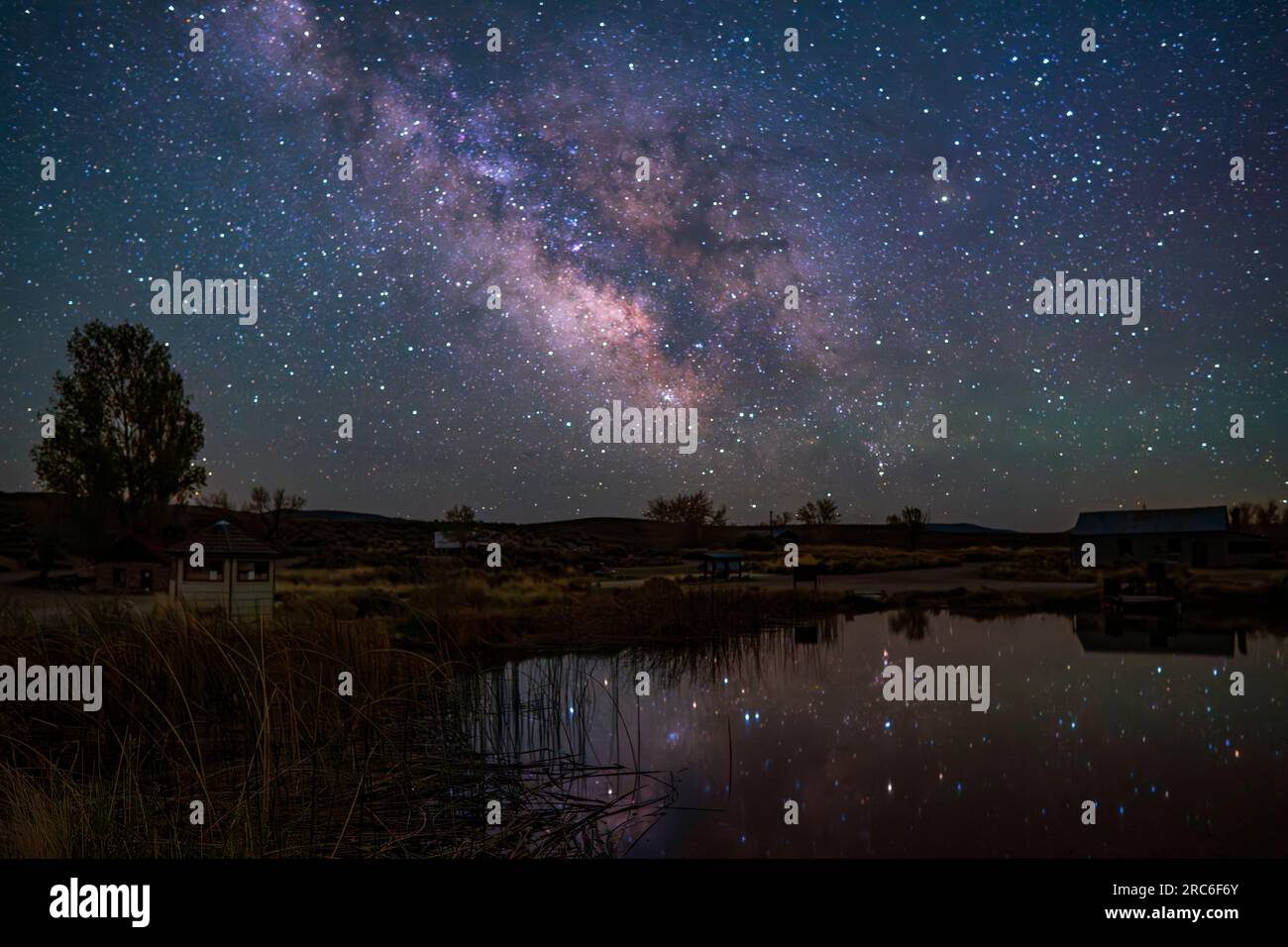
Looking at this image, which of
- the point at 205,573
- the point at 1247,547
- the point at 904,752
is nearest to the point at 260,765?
the point at 904,752

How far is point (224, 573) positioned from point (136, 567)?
7924mm

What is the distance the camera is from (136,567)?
2123 cm

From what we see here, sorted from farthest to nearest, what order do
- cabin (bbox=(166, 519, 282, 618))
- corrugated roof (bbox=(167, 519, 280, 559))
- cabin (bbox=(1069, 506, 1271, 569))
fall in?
cabin (bbox=(1069, 506, 1271, 569)) → corrugated roof (bbox=(167, 519, 280, 559)) → cabin (bbox=(166, 519, 282, 618))

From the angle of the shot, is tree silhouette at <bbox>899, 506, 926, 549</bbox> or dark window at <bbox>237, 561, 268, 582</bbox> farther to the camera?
tree silhouette at <bbox>899, 506, 926, 549</bbox>

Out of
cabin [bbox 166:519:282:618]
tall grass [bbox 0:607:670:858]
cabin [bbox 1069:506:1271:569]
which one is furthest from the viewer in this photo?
cabin [bbox 1069:506:1271:569]

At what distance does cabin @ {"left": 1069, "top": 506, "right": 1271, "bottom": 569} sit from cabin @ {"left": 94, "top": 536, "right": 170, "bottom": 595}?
4614cm

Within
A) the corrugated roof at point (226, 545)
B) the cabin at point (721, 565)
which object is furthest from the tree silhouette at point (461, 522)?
the corrugated roof at point (226, 545)

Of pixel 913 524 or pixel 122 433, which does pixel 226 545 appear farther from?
pixel 913 524


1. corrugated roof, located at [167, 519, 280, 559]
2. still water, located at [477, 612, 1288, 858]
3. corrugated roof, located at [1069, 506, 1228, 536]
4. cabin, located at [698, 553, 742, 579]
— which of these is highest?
corrugated roof, located at [167, 519, 280, 559]

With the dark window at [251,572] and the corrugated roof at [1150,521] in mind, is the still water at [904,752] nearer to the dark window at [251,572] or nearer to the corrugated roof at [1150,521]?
the dark window at [251,572]

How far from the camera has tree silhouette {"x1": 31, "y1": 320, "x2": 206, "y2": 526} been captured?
21.9m

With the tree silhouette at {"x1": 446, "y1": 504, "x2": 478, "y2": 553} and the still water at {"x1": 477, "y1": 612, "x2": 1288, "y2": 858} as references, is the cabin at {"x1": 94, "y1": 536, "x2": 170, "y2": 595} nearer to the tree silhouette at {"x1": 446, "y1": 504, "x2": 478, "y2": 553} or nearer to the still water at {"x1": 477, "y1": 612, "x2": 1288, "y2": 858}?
the still water at {"x1": 477, "y1": 612, "x2": 1288, "y2": 858}

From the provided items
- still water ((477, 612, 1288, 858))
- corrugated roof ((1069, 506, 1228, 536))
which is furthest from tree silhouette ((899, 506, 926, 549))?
still water ((477, 612, 1288, 858))
